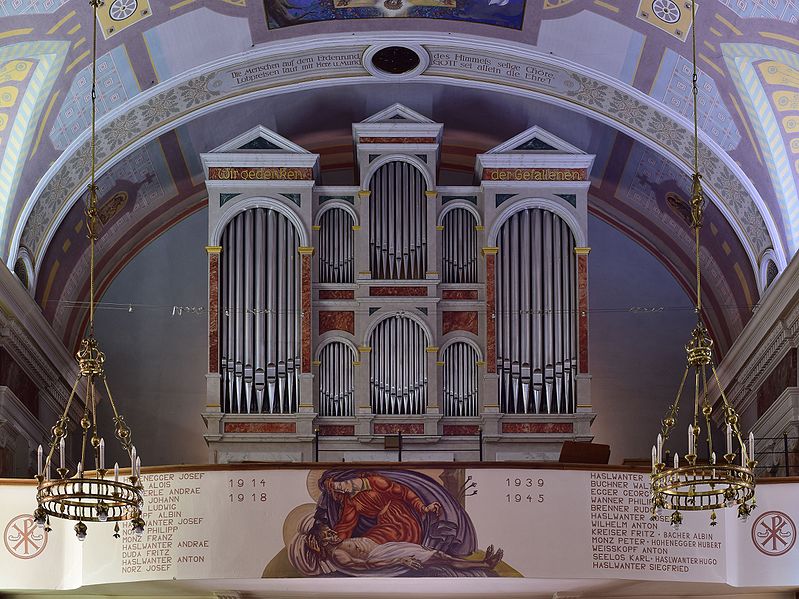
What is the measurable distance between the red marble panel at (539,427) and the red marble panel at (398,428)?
3.43 feet

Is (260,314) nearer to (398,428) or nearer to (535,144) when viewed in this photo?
(398,428)

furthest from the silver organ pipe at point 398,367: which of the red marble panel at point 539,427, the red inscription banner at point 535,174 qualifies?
the red inscription banner at point 535,174

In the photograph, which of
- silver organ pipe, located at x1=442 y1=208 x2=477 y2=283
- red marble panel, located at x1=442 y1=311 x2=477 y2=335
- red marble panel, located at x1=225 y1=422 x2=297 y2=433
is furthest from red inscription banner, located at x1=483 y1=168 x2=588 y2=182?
red marble panel, located at x1=225 y1=422 x2=297 y2=433

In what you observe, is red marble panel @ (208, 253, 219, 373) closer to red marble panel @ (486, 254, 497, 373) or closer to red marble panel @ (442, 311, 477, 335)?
red marble panel @ (442, 311, 477, 335)

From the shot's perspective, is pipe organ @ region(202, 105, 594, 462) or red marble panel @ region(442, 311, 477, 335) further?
red marble panel @ region(442, 311, 477, 335)

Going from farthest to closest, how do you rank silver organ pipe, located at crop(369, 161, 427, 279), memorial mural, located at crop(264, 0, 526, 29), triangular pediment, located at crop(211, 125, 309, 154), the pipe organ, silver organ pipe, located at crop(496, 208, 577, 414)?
triangular pediment, located at crop(211, 125, 309, 154)
silver organ pipe, located at crop(369, 161, 427, 279)
silver organ pipe, located at crop(496, 208, 577, 414)
the pipe organ
memorial mural, located at crop(264, 0, 526, 29)

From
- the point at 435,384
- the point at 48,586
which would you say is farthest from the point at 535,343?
the point at 48,586

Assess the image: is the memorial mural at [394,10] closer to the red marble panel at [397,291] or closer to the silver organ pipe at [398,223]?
the silver organ pipe at [398,223]

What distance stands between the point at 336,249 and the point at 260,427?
258 cm

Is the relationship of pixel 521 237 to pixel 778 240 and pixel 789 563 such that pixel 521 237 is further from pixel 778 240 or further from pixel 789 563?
pixel 789 563

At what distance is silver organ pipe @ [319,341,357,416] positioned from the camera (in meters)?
19.5

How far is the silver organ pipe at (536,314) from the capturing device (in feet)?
63.7

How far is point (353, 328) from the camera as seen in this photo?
781 inches

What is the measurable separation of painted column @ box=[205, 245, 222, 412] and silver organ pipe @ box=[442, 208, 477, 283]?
9.51 feet
